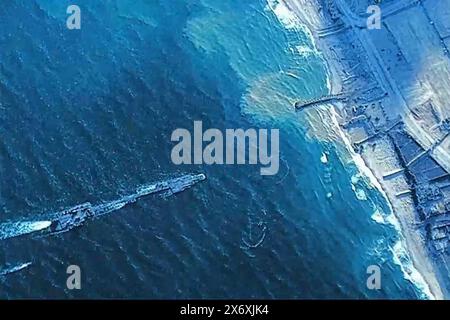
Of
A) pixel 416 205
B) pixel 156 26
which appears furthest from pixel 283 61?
pixel 416 205

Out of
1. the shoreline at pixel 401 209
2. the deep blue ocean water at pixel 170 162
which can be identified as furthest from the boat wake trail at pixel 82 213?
the shoreline at pixel 401 209

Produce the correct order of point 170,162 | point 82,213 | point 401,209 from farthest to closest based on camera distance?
point 401,209 < point 170,162 < point 82,213

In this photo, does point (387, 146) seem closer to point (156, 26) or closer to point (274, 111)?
point (274, 111)

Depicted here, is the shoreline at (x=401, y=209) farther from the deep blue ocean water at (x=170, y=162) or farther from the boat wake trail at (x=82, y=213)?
the boat wake trail at (x=82, y=213)

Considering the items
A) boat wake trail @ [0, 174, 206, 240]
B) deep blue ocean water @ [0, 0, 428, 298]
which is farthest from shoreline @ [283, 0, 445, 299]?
boat wake trail @ [0, 174, 206, 240]

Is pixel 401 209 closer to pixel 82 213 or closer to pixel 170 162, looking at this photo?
pixel 170 162

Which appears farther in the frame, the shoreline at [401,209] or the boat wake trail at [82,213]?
the shoreline at [401,209]

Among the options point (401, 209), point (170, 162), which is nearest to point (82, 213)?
point (170, 162)

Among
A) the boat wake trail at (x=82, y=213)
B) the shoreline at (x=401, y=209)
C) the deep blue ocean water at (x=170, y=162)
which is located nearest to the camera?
the boat wake trail at (x=82, y=213)

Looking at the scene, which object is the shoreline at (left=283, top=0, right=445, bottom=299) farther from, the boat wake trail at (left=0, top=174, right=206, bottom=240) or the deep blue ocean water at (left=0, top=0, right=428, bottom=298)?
the boat wake trail at (left=0, top=174, right=206, bottom=240)
